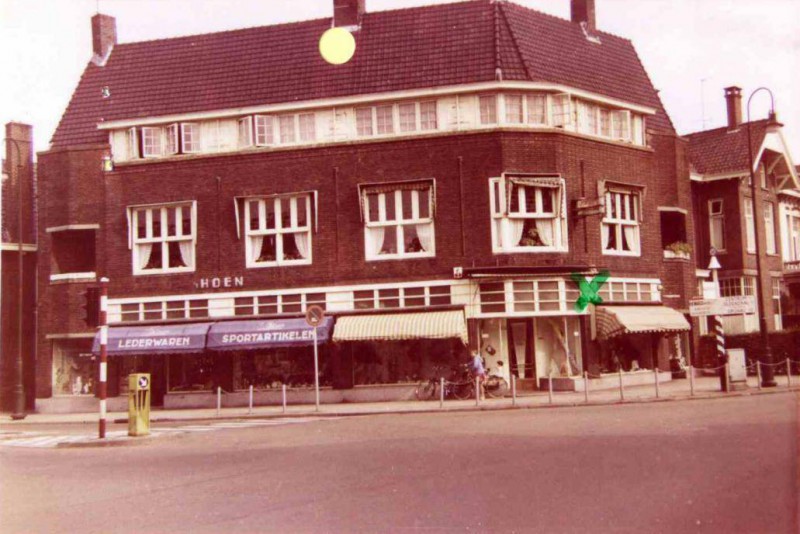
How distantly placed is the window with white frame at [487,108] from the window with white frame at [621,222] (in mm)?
4910

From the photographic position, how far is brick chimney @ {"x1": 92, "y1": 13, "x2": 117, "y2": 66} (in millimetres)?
37375

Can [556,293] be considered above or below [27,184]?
below

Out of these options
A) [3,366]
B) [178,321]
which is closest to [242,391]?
[178,321]

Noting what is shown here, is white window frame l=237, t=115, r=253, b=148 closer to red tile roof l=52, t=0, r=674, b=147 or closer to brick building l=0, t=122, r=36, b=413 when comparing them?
red tile roof l=52, t=0, r=674, b=147

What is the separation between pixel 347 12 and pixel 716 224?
18.4 meters

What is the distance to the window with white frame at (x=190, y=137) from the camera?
111ft

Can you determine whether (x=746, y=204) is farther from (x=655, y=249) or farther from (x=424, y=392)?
(x=424, y=392)

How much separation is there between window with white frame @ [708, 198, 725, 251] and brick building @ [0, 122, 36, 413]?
91.7 feet

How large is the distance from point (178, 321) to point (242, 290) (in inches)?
100

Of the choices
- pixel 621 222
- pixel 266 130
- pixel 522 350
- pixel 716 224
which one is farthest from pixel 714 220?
pixel 266 130

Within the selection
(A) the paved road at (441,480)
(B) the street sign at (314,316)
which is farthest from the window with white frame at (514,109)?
(A) the paved road at (441,480)

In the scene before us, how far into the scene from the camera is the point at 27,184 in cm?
3812

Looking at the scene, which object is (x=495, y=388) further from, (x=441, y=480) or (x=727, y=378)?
(x=441, y=480)

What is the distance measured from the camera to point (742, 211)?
Result: 4103 cm
